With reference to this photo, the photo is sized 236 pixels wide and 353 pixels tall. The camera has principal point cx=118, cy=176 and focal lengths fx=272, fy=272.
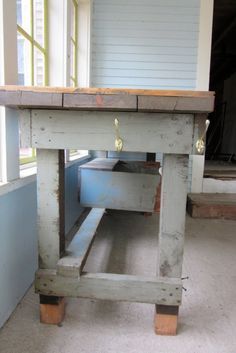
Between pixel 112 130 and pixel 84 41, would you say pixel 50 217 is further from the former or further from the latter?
pixel 84 41

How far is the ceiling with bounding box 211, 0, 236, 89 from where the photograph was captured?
478cm

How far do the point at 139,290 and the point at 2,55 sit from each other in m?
1.24

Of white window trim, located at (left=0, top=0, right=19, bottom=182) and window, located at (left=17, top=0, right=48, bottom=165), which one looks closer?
white window trim, located at (left=0, top=0, right=19, bottom=182)

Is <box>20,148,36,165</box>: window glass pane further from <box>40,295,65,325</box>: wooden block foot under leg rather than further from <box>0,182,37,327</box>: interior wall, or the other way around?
<box>40,295,65,325</box>: wooden block foot under leg

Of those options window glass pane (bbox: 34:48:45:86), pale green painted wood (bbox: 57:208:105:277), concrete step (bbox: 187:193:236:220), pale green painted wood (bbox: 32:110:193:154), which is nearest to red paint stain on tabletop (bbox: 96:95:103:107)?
pale green painted wood (bbox: 32:110:193:154)

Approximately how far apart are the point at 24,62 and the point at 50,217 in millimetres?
1196

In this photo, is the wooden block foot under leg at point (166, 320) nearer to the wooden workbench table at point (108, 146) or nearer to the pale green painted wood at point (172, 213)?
the wooden workbench table at point (108, 146)

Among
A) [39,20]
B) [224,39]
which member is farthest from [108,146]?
[224,39]

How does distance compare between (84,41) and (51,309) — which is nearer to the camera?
(51,309)

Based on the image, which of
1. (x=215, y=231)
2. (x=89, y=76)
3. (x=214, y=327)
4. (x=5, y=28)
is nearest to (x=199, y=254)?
(x=215, y=231)

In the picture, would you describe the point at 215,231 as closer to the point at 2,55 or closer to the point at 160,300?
the point at 160,300

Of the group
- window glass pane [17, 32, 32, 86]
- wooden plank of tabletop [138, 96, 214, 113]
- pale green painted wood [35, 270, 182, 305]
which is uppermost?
window glass pane [17, 32, 32, 86]

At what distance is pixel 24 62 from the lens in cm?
188

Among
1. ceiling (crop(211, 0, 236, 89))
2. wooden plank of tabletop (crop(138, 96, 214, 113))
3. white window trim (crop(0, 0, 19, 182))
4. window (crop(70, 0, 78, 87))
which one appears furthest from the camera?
ceiling (crop(211, 0, 236, 89))
